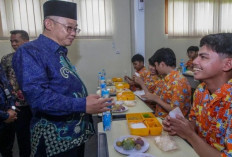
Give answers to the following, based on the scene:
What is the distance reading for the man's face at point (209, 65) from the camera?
1.04m

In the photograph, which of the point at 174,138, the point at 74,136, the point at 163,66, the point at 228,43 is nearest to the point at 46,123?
the point at 74,136

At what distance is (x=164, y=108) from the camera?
5.85 ft

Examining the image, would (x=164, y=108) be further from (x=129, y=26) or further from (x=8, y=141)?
(x=129, y=26)

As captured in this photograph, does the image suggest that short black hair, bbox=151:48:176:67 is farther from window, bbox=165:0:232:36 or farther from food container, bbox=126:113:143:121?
window, bbox=165:0:232:36

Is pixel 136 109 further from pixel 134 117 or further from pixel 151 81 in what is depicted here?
pixel 151 81

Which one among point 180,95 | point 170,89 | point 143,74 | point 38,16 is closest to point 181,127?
point 180,95

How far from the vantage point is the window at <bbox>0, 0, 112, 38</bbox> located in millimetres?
3404

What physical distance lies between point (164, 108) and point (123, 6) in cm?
291

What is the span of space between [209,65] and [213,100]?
0.21 metres

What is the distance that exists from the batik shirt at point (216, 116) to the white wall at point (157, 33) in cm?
336

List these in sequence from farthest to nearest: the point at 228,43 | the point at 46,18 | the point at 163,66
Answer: the point at 163,66
the point at 46,18
the point at 228,43

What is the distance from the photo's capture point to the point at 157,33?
14.3ft

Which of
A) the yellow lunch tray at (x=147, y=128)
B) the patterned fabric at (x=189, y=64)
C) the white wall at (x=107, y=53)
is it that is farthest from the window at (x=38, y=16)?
the yellow lunch tray at (x=147, y=128)

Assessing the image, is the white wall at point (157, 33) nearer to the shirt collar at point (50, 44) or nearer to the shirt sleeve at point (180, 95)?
the shirt sleeve at point (180, 95)
